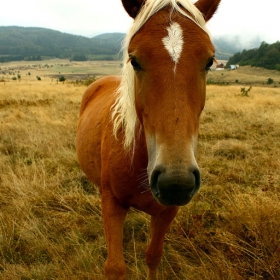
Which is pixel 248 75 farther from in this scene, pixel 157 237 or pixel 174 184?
pixel 174 184

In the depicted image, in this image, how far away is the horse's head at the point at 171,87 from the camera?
1332mm

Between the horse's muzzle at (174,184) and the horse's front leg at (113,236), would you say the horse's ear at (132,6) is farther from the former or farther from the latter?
the horse's front leg at (113,236)

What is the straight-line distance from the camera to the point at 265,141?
680cm

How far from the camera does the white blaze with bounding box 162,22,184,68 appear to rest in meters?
1.53

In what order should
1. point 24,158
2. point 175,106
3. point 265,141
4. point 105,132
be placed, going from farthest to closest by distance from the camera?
point 265,141 < point 24,158 < point 105,132 < point 175,106

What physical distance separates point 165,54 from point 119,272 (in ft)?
5.55

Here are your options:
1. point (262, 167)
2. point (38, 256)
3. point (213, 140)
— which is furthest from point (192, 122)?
point (213, 140)

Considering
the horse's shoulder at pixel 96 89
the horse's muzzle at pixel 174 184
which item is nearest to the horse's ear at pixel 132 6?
the horse's muzzle at pixel 174 184

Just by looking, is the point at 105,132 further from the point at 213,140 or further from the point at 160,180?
the point at 213,140

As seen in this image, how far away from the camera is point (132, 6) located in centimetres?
195

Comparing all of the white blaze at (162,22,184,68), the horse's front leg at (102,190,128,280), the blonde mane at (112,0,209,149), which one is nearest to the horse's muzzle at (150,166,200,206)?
the white blaze at (162,22,184,68)

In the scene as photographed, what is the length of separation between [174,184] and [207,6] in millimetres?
1418

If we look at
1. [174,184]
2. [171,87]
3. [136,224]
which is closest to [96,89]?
[136,224]

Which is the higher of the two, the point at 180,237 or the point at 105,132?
the point at 105,132
